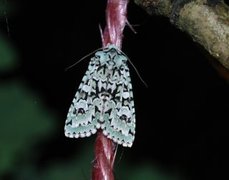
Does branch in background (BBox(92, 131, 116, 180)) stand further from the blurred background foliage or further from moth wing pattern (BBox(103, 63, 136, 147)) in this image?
the blurred background foliage

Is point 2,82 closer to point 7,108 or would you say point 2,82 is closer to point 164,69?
point 7,108

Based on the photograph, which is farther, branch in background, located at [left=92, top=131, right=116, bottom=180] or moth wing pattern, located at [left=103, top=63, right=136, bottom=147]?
moth wing pattern, located at [left=103, top=63, right=136, bottom=147]

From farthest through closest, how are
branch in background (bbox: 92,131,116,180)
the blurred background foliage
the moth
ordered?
the blurred background foliage, the moth, branch in background (bbox: 92,131,116,180)

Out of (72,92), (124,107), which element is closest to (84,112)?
(124,107)

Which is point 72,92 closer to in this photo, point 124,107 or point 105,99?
point 124,107

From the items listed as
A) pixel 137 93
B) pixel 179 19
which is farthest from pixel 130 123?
pixel 137 93

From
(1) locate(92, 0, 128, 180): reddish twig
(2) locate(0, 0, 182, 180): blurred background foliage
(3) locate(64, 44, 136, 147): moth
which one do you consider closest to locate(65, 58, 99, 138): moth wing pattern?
(3) locate(64, 44, 136, 147): moth

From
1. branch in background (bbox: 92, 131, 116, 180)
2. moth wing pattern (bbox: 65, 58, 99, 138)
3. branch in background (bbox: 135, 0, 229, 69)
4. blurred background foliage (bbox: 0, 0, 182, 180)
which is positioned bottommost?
blurred background foliage (bbox: 0, 0, 182, 180)
